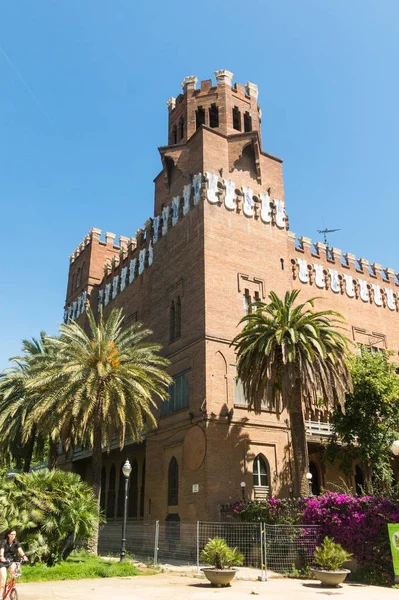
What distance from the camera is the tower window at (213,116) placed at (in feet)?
106

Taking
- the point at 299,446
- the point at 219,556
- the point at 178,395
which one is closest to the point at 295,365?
the point at 299,446

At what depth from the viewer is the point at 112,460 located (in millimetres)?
33875

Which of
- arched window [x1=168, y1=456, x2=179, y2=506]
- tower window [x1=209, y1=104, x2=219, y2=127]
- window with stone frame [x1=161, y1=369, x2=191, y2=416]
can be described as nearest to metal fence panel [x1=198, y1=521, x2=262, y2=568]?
arched window [x1=168, y1=456, x2=179, y2=506]

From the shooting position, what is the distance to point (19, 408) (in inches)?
1097

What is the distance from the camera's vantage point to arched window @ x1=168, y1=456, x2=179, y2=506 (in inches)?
958

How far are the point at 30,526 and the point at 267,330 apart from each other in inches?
431

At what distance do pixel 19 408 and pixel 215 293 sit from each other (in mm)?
12167

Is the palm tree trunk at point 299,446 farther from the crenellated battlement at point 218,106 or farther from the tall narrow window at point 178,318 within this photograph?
the crenellated battlement at point 218,106

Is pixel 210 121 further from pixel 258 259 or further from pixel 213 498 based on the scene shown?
pixel 213 498

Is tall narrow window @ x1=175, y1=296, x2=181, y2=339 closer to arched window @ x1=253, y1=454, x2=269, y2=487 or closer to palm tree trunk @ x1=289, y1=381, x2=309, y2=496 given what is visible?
arched window @ x1=253, y1=454, x2=269, y2=487

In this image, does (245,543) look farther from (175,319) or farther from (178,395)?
→ (175,319)

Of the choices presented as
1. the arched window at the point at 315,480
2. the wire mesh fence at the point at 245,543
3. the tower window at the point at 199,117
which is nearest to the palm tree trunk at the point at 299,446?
the wire mesh fence at the point at 245,543

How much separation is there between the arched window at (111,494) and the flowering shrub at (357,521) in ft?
54.1

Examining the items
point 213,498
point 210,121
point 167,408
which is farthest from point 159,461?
point 210,121
